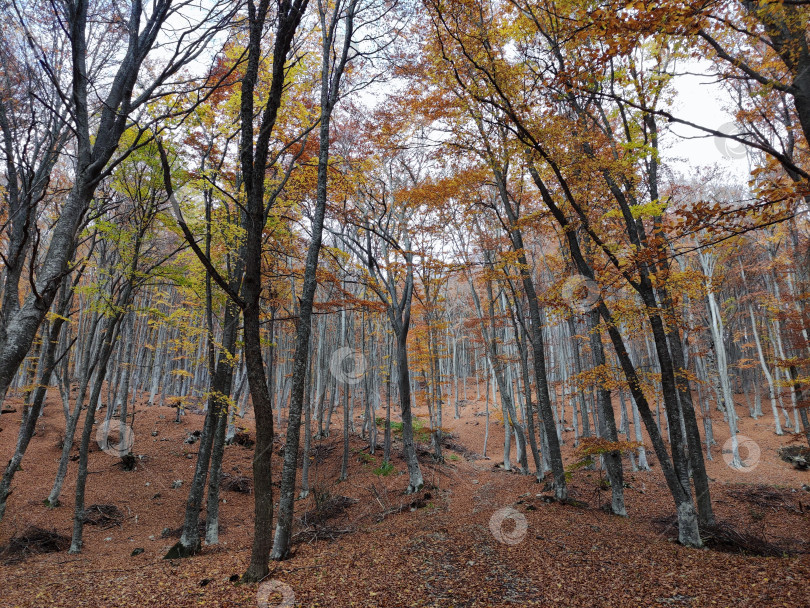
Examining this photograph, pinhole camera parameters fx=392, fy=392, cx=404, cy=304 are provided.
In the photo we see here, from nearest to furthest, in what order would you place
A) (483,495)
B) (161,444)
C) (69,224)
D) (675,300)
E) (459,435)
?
(69,224) → (675,300) → (483,495) → (161,444) → (459,435)

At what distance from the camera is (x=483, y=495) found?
11.5 metres

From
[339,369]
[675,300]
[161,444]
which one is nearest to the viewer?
[675,300]

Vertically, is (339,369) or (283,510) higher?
(339,369)

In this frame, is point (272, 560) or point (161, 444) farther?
point (161, 444)

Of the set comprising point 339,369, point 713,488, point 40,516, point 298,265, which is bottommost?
point 713,488

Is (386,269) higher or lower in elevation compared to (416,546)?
higher

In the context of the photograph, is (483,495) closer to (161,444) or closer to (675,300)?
(675,300)

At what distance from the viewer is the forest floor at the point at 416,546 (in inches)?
183

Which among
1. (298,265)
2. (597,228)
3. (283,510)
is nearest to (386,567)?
(283,510)

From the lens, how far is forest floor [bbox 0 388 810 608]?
4645 mm

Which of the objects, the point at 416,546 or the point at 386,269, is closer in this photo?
the point at 416,546

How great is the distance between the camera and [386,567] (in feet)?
18.4

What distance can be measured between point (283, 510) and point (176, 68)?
5.71 metres

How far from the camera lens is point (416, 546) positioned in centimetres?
653
